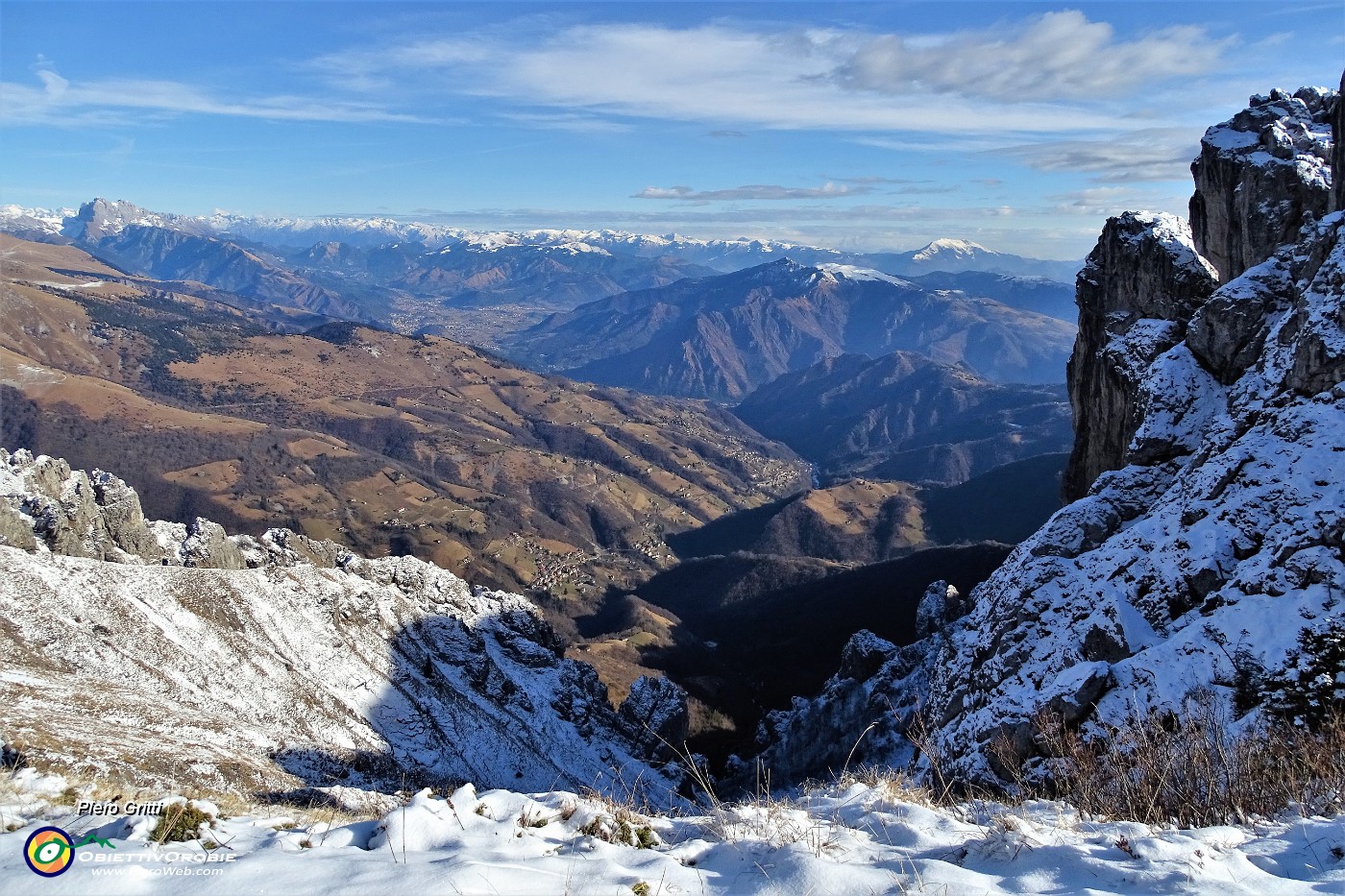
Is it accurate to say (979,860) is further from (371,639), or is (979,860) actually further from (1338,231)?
(371,639)

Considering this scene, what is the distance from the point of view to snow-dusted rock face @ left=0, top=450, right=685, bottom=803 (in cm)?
3562

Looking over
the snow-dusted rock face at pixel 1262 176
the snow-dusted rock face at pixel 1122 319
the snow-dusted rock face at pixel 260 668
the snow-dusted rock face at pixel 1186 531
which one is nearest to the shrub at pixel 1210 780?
the snow-dusted rock face at pixel 1186 531

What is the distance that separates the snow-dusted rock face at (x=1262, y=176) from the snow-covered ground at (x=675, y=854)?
4531 centimetres

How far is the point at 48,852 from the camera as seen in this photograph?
25.5 feet

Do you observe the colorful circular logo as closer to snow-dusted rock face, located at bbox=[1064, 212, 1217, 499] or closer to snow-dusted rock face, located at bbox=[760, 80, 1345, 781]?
snow-dusted rock face, located at bbox=[760, 80, 1345, 781]

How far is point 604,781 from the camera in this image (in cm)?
6525

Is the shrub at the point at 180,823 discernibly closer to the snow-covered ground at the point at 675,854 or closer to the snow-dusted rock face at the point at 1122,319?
the snow-covered ground at the point at 675,854

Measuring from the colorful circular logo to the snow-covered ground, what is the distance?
11cm

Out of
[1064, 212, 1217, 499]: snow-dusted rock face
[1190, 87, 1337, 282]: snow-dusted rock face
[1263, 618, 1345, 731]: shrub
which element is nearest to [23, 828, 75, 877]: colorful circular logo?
[1263, 618, 1345, 731]: shrub

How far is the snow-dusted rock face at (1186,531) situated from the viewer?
21453 mm

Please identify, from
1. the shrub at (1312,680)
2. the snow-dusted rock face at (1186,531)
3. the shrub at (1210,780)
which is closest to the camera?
the shrub at (1210,780)

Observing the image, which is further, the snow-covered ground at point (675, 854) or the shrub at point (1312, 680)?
the shrub at point (1312, 680)

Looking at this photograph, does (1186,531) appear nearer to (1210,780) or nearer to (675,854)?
(1210,780)

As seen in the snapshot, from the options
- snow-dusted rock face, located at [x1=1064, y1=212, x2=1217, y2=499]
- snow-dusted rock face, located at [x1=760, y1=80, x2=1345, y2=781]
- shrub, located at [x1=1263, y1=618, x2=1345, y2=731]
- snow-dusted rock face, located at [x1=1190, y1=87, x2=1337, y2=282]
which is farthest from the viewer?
snow-dusted rock face, located at [x1=1064, y1=212, x2=1217, y2=499]
